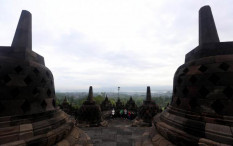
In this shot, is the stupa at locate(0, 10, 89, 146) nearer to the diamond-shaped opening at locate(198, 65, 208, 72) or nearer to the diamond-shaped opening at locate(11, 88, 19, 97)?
the diamond-shaped opening at locate(11, 88, 19, 97)

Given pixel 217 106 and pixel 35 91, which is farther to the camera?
pixel 35 91

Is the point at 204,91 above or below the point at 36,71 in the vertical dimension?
below

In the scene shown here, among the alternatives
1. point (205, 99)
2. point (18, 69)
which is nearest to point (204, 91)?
point (205, 99)

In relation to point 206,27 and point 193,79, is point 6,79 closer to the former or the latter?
point 193,79

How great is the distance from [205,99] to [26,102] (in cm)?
525

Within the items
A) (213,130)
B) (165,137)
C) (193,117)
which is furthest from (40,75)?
(213,130)

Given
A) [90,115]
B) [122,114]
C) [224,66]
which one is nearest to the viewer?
[224,66]

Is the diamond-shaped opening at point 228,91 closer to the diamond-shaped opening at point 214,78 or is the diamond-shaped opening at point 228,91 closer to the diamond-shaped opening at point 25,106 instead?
the diamond-shaped opening at point 214,78

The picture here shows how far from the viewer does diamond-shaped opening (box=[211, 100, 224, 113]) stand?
3.20 m

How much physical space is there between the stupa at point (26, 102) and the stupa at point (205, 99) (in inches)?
142

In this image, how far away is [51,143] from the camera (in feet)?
12.4

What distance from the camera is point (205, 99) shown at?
347 centimetres

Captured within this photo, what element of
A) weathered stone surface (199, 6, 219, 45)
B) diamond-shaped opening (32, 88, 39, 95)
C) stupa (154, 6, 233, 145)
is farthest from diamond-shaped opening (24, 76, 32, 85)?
weathered stone surface (199, 6, 219, 45)

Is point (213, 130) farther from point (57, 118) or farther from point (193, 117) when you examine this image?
point (57, 118)
